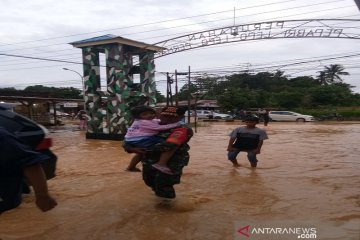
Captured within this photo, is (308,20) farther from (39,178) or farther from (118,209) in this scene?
(39,178)

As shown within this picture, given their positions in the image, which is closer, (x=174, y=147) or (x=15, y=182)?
(x=15, y=182)

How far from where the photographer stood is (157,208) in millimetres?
5430

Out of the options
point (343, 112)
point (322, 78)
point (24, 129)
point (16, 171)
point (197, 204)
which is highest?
point (24, 129)

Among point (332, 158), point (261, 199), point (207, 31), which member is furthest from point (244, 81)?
point (261, 199)

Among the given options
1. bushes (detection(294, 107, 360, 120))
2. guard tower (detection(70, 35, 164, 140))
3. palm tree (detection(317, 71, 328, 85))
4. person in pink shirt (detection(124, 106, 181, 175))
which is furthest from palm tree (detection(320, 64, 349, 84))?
person in pink shirt (detection(124, 106, 181, 175))

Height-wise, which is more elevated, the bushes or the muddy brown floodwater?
the muddy brown floodwater

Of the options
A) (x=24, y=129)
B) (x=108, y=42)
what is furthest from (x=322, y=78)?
(x=24, y=129)

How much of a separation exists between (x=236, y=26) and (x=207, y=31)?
60.1 inches

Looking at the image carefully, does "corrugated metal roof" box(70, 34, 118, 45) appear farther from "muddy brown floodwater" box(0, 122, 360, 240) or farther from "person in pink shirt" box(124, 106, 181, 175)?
"person in pink shirt" box(124, 106, 181, 175)

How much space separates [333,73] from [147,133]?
6605 centimetres

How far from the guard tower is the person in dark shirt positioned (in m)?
15.6

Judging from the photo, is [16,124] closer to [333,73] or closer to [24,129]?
[24,129]

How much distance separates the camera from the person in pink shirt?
4922 mm

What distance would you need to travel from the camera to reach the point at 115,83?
59.8ft
